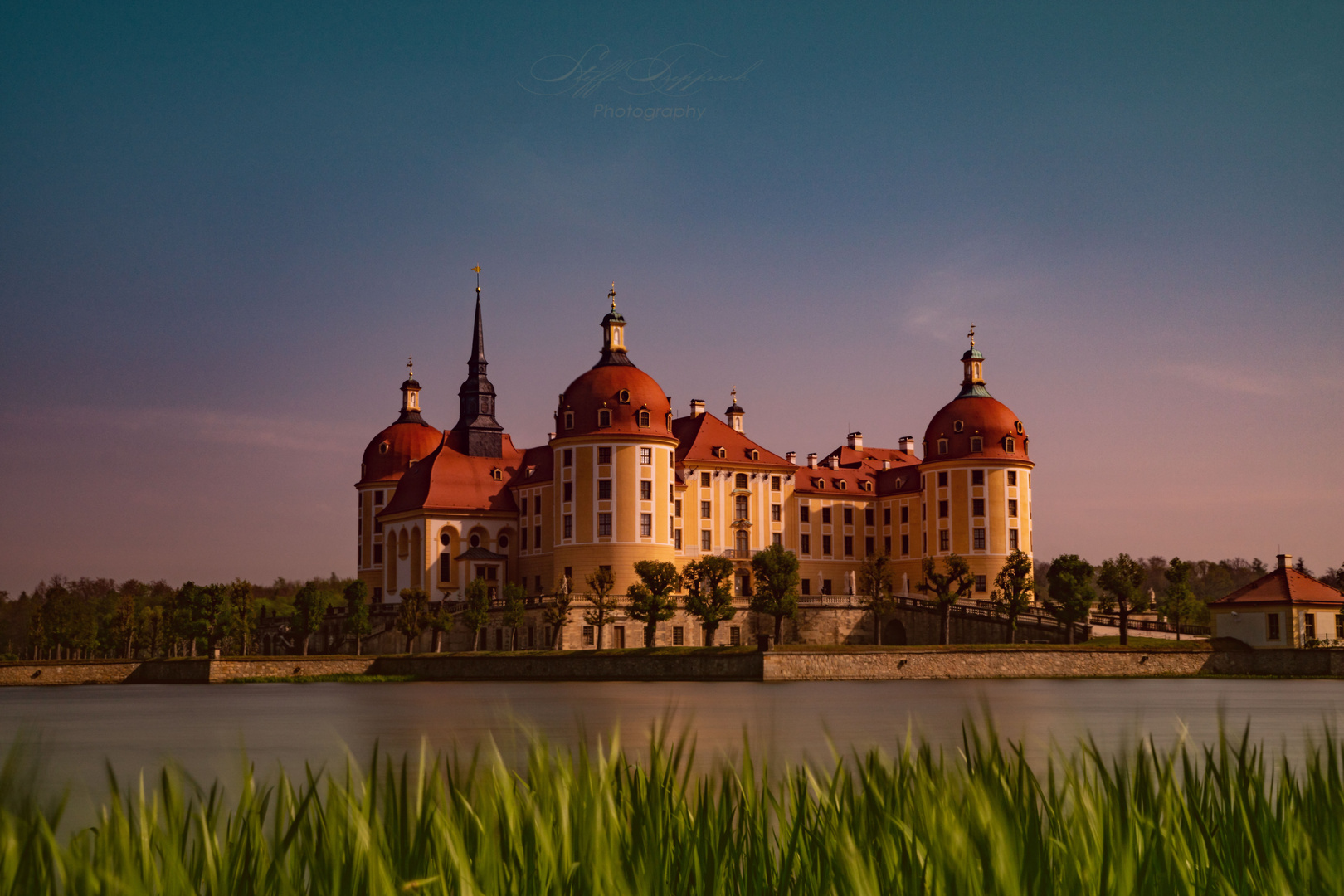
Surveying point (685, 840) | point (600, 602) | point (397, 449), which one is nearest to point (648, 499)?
point (600, 602)

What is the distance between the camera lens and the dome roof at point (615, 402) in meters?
86.4

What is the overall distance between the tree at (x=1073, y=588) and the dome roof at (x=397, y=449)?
49.3 metres

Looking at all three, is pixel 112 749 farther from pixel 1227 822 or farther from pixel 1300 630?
pixel 1300 630

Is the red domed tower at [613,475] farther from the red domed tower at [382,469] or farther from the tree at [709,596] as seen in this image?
the red domed tower at [382,469]

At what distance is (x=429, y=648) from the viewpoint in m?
82.6

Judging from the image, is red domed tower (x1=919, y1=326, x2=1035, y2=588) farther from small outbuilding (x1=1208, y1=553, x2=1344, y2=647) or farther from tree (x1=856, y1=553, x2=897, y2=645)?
small outbuilding (x1=1208, y1=553, x2=1344, y2=647)

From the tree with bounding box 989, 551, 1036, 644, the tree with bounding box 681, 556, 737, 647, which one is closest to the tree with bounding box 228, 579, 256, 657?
the tree with bounding box 681, 556, 737, 647

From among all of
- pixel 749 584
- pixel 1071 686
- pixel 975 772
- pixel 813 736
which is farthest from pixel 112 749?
pixel 749 584

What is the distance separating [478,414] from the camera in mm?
101000

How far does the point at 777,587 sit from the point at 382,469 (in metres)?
37.7

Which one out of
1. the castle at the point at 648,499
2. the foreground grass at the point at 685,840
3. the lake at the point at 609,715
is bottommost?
the lake at the point at 609,715

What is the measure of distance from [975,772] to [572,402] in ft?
269

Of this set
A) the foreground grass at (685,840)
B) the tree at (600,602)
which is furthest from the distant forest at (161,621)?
the foreground grass at (685,840)

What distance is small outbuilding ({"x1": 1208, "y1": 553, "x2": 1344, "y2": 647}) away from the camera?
66.5 m
